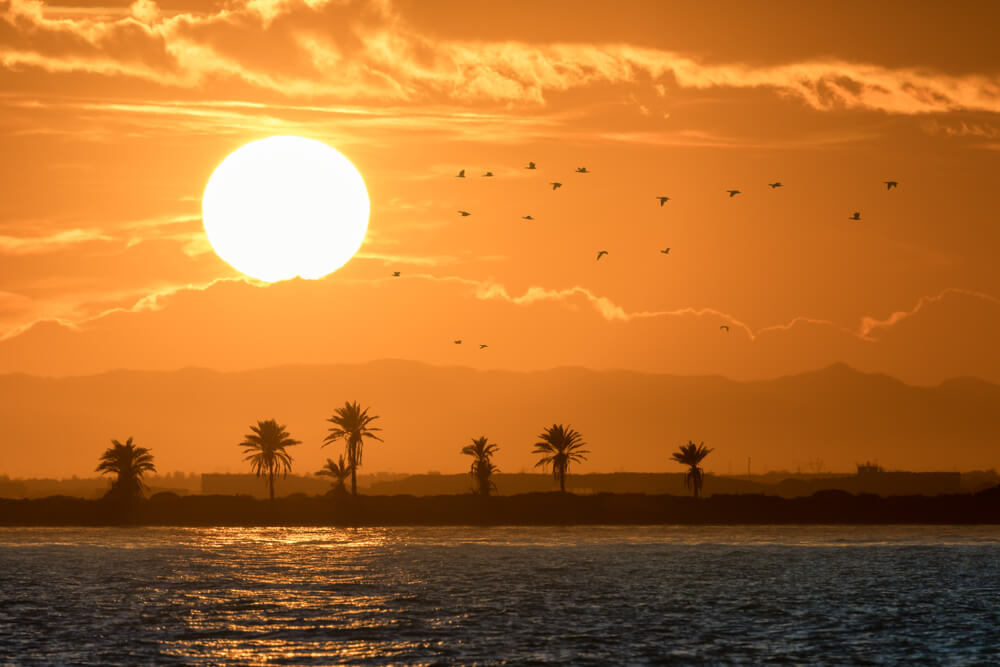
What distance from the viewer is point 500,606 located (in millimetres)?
98500

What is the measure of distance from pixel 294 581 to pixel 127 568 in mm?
27957

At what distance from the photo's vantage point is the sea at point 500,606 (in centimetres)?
7369

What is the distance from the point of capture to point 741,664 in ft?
225

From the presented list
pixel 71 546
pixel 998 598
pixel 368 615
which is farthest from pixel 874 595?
pixel 71 546

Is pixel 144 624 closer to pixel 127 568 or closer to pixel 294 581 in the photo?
pixel 294 581

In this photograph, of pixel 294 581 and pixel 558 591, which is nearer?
pixel 558 591

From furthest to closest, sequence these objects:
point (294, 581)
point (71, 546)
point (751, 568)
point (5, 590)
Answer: point (71, 546)
point (751, 568)
point (294, 581)
point (5, 590)

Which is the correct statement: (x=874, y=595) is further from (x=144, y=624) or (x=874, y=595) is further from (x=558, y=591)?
(x=144, y=624)

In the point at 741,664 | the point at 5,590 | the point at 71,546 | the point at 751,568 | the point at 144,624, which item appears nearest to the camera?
the point at 741,664

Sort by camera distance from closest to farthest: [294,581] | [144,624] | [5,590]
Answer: [144,624] → [5,590] → [294,581]

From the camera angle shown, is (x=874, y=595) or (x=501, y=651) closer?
(x=501, y=651)

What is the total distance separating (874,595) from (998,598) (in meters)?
9.71

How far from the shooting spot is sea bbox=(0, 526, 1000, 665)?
73.7 metres

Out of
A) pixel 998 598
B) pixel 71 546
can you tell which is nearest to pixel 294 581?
pixel 998 598
